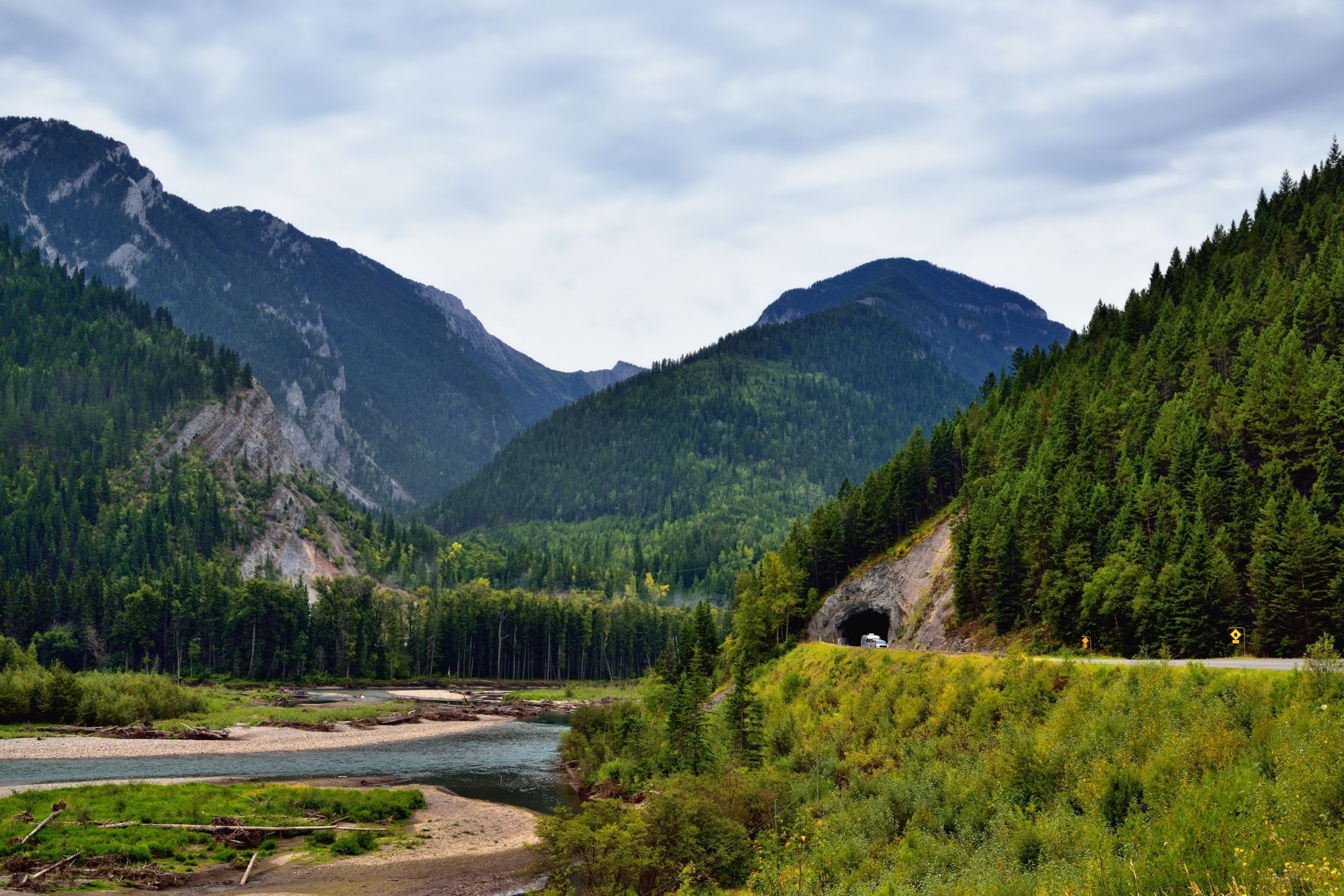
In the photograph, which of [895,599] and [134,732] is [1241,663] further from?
[134,732]

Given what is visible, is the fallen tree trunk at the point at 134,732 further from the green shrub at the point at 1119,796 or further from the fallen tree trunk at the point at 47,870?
the green shrub at the point at 1119,796

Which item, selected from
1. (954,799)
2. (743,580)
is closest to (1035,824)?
(954,799)

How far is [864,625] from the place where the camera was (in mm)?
95125

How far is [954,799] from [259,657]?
158 meters

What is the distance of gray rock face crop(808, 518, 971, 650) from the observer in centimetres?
8188

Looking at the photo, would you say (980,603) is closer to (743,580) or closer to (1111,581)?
(1111,581)

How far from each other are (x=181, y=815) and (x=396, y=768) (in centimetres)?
2859

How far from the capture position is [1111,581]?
59.1 meters

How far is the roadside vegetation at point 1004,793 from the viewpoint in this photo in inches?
786

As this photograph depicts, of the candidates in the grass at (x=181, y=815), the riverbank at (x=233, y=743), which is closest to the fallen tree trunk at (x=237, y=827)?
the grass at (x=181, y=815)

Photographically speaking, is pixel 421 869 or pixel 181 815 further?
pixel 181 815

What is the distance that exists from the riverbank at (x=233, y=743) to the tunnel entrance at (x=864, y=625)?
4929 centimetres

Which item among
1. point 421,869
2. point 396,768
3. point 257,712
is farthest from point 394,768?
point 257,712

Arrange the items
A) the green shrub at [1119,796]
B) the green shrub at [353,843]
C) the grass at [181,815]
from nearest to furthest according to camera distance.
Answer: the green shrub at [1119,796], the grass at [181,815], the green shrub at [353,843]
